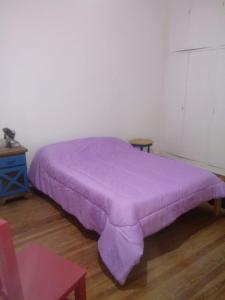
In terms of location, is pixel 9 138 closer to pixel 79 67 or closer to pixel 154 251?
pixel 79 67

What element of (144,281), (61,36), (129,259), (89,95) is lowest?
(144,281)

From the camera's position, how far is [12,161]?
8.89 feet

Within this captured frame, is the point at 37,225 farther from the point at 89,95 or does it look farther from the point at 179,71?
the point at 179,71

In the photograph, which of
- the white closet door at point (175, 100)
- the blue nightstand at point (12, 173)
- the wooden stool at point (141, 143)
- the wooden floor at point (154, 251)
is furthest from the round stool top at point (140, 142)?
the blue nightstand at point (12, 173)

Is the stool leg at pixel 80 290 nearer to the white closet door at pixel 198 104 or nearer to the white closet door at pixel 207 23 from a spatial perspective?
the white closet door at pixel 198 104

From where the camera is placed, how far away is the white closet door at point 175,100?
394cm

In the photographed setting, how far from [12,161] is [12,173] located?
0.16m

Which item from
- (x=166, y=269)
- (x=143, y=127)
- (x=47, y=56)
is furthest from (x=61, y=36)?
(x=166, y=269)

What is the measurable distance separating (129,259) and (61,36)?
2653 mm

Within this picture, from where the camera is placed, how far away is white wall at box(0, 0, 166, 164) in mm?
2834

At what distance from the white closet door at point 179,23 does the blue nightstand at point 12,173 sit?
112 inches

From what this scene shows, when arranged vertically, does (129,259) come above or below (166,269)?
above

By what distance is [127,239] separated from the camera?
66.5 inches

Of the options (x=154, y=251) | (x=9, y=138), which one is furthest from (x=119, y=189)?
(x=9, y=138)
